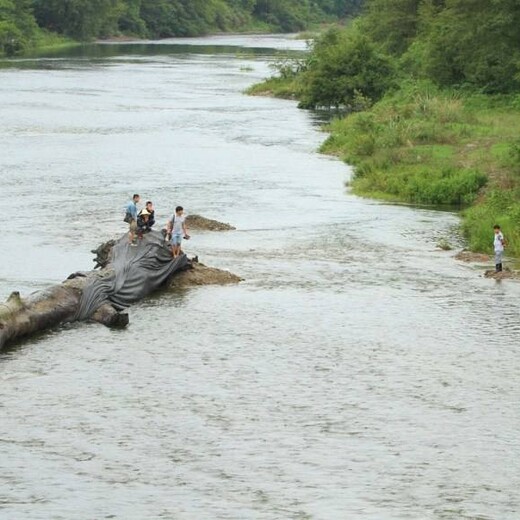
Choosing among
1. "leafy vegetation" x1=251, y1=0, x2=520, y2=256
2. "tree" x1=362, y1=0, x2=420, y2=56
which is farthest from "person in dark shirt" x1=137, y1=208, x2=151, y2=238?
"tree" x1=362, y1=0, x2=420, y2=56

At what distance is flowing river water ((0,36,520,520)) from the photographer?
2127cm

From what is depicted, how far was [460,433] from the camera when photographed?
24.2 m

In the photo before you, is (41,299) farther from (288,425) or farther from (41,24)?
(41,24)

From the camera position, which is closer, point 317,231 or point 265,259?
point 265,259

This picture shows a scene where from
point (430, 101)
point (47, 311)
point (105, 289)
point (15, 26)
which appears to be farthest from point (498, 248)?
point (15, 26)

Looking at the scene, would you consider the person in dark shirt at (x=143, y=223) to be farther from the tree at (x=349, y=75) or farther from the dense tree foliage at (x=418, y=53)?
the tree at (x=349, y=75)

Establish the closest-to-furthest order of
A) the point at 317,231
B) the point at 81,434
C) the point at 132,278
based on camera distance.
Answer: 1. the point at 81,434
2. the point at 132,278
3. the point at 317,231

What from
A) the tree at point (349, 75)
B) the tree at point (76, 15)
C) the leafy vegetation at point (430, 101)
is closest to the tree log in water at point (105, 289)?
the leafy vegetation at point (430, 101)

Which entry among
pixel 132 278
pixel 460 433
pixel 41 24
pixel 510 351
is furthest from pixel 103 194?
pixel 41 24

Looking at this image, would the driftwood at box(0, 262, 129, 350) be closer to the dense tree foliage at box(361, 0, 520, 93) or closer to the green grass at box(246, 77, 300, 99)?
the dense tree foliage at box(361, 0, 520, 93)

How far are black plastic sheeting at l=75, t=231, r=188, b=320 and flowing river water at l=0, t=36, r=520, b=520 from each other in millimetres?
611

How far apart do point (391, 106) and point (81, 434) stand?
5457 centimetres

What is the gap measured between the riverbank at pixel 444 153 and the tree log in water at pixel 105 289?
10815 millimetres

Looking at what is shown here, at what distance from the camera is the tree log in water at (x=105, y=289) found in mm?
29859
